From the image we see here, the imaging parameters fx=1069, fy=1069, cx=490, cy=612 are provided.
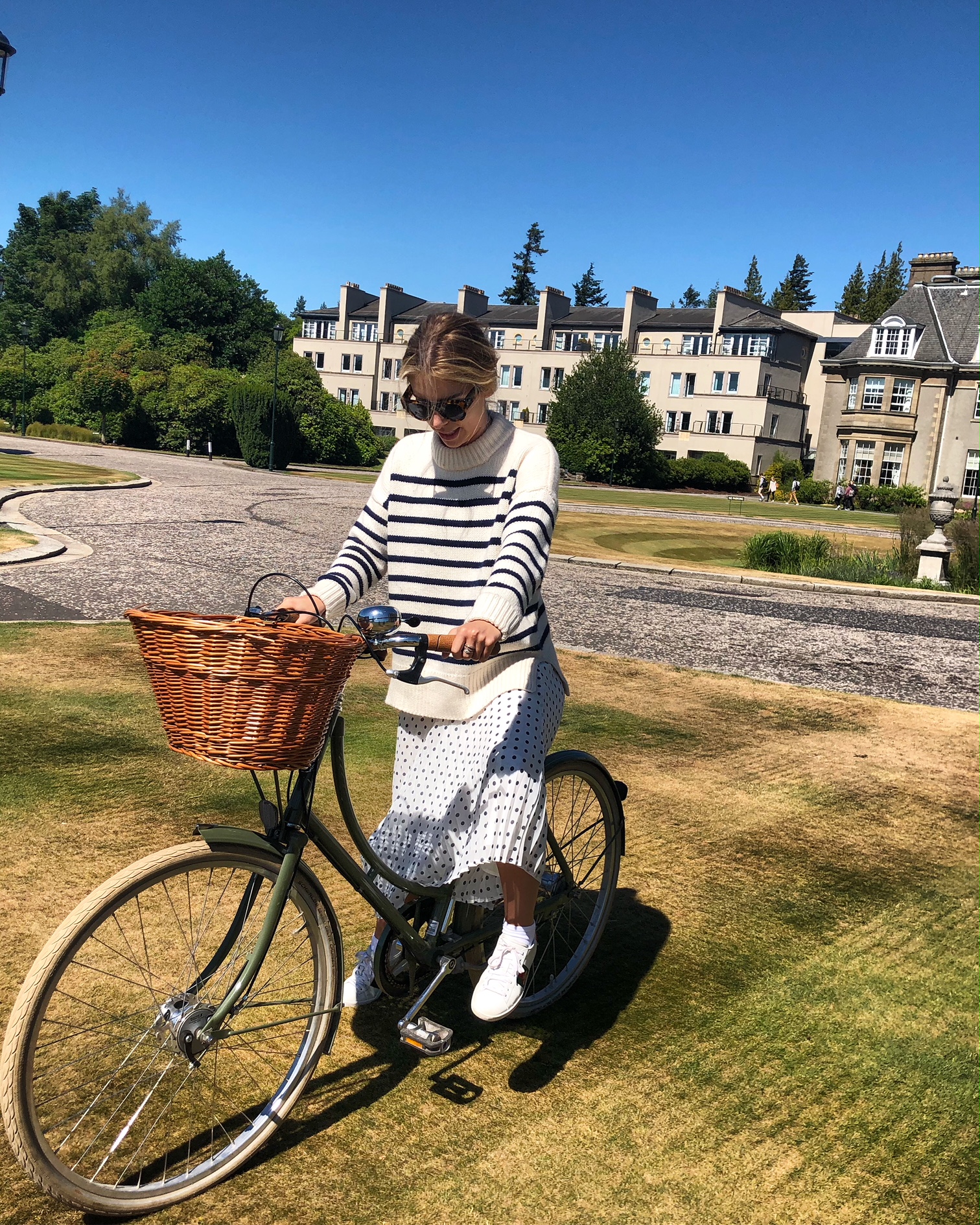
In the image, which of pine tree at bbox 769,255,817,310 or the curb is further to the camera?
pine tree at bbox 769,255,817,310

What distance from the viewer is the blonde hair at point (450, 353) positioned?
2.73 m

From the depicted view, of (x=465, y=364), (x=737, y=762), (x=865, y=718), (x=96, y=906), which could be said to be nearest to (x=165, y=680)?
(x=96, y=906)

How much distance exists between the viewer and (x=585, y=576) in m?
15.9

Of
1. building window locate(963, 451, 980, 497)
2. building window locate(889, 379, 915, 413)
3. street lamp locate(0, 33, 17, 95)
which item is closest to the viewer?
street lamp locate(0, 33, 17, 95)

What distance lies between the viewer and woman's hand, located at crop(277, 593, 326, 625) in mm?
2611

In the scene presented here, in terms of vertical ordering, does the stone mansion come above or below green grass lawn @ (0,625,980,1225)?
above

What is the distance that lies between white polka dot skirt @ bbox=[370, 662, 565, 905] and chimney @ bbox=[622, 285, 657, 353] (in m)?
73.1

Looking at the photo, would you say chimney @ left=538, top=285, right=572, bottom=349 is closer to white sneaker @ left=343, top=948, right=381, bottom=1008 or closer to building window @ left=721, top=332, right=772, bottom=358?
building window @ left=721, top=332, right=772, bottom=358

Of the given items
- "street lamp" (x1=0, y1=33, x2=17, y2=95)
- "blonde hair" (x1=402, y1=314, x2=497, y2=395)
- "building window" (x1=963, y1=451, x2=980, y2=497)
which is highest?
"street lamp" (x1=0, y1=33, x2=17, y2=95)

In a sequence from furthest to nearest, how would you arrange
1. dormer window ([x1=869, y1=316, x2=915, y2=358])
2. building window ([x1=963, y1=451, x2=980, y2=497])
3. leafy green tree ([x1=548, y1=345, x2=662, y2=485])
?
1. dormer window ([x1=869, y1=316, x2=915, y2=358])
2. building window ([x1=963, y1=451, x2=980, y2=497])
3. leafy green tree ([x1=548, y1=345, x2=662, y2=485])

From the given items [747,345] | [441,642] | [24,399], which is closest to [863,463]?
[747,345]

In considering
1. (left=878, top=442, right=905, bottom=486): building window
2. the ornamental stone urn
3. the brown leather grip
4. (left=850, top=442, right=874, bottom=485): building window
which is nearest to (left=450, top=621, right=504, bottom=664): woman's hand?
the brown leather grip

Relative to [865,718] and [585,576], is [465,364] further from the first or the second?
[585,576]

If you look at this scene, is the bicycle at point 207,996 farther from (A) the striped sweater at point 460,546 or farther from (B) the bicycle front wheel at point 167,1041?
(A) the striped sweater at point 460,546
